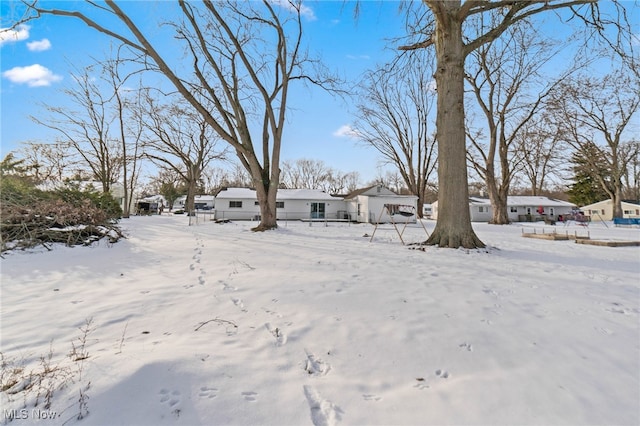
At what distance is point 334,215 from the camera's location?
3108 centimetres

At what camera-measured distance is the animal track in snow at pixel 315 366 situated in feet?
6.87

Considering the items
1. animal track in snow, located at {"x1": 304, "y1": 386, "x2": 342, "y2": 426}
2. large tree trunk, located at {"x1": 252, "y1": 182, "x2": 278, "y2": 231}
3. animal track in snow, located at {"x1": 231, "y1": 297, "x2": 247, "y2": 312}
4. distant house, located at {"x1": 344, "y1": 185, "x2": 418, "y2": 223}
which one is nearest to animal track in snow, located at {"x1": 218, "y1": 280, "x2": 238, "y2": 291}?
animal track in snow, located at {"x1": 231, "y1": 297, "x2": 247, "y2": 312}

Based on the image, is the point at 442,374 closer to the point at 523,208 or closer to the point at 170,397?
the point at 170,397

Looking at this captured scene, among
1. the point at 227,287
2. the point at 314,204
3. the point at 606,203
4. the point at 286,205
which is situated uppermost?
the point at 606,203

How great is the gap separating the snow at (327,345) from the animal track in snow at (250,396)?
0.02m

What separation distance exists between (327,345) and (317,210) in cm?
2843

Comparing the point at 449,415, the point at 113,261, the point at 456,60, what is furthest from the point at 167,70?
the point at 449,415

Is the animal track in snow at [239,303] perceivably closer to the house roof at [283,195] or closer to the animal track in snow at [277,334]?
the animal track in snow at [277,334]

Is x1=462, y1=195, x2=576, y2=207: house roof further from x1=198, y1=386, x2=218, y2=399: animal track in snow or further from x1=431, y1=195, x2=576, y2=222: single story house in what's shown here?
x1=198, y1=386, x2=218, y2=399: animal track in snow

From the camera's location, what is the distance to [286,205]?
30.2 metres

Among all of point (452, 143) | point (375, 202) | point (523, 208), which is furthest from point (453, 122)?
point (523, 208)

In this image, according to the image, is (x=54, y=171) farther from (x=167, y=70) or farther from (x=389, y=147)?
(x=389, y=147)

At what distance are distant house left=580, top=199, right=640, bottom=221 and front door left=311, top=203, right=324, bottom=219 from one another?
1279 inches
